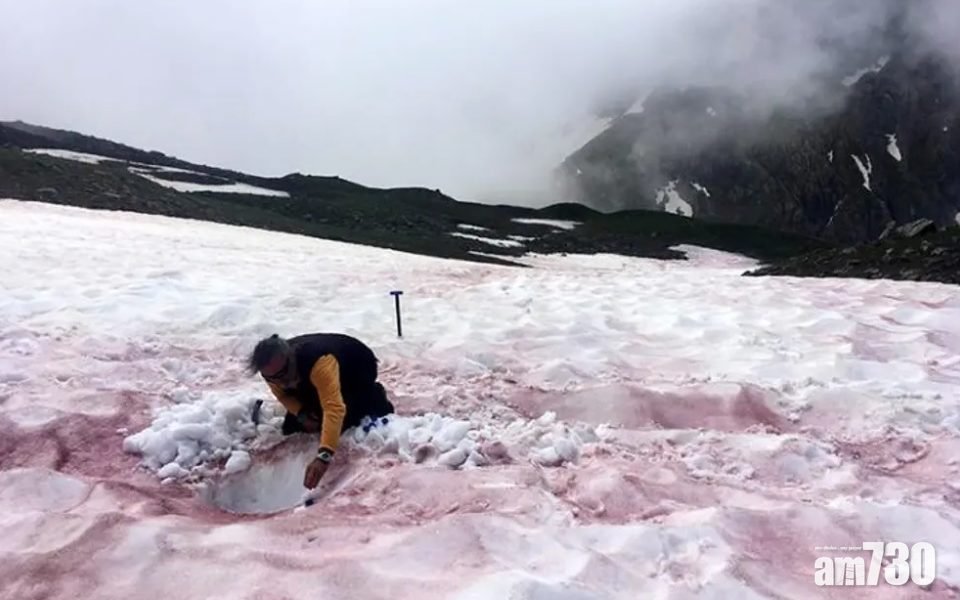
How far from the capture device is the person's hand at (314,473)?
16.6 ft

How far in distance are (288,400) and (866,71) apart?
19326 centimetres

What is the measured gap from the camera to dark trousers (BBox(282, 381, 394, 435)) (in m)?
5.89

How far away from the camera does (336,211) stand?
54156 mm

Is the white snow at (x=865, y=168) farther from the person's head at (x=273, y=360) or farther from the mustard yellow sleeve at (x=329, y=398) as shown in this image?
the person's head at (x=273, y=360)

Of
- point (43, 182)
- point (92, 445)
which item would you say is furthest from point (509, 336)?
point (43, 182)

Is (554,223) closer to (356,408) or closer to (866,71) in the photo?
(356,408)

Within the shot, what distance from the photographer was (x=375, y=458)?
18.2ft

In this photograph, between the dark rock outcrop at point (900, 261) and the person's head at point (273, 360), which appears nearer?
the person's head at point (273, 360)

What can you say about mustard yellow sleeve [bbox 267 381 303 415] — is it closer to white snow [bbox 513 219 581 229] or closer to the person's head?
the person's head

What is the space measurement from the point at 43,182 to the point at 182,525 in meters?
31.4

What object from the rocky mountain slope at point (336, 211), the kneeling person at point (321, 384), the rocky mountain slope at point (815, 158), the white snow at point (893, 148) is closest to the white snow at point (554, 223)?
the rocky mountain slope at point (336, 211)

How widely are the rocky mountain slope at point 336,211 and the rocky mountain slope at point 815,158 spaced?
7886 cm

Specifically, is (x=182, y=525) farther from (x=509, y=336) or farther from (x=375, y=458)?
(x=509, y=336)

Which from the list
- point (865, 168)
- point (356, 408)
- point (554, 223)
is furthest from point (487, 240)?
point (865, 168)
